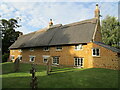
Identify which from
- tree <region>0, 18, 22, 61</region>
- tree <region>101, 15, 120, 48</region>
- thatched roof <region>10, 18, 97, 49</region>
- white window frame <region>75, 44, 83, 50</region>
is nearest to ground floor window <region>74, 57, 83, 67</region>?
white window frame <region>75, 44, 83, 50</region>

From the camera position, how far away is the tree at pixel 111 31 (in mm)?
35144

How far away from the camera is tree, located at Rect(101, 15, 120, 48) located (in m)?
35.1

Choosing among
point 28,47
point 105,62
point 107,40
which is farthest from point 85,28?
point 107,40

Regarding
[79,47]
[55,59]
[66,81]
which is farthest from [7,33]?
[66,81]

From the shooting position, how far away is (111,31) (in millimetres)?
36281

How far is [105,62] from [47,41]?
14.3 metres

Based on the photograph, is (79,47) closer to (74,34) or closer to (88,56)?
(88,56)

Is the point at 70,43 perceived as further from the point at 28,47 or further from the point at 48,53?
the point at 28,47

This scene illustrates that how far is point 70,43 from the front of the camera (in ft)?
63.0

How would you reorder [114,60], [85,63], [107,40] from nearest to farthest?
[114,60]
[85,63]
[107,40]

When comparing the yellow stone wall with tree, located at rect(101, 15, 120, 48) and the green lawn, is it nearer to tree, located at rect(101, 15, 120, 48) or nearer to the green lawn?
the green lawn

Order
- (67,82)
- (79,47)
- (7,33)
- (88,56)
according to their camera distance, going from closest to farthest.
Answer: (67,82)
(88,56)
(79,47)
(7,33)

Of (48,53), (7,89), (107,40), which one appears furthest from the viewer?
(107,40)

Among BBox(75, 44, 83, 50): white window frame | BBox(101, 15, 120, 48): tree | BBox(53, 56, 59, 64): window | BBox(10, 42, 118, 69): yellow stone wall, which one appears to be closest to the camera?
BBox(10, 42, 118, 69): yellow stone wall
